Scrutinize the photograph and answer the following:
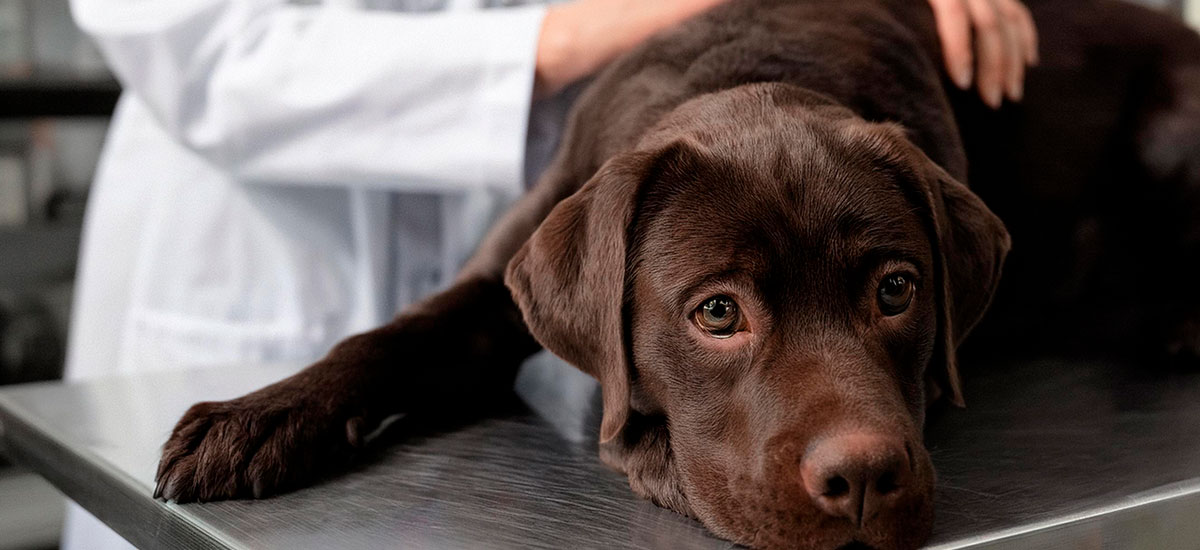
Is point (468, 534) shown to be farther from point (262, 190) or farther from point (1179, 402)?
point (262, 190)

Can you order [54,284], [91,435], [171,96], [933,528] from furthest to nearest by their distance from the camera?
[54,284] → [171,96] → [91,435] → [933,528]

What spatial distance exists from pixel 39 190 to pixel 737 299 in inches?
117

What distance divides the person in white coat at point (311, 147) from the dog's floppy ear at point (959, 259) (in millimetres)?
566

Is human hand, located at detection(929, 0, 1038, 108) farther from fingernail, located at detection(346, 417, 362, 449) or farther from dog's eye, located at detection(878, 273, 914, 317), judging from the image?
fingernail, located at detection(346, 417, 362, 449)

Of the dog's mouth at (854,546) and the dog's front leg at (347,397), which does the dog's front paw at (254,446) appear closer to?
the dog's front leg at (347,397)

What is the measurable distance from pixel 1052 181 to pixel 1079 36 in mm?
296

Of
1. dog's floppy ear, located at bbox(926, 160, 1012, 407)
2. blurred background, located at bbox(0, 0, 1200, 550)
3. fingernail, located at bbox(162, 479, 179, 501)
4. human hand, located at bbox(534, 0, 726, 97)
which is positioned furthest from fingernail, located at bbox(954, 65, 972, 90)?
blurred background, located at bbox(0, 0, 1200, 550)

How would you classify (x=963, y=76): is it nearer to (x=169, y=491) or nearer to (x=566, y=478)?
(x=566, y=478)

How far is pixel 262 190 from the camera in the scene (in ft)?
6.72

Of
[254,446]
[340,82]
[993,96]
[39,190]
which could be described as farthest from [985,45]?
[39,190]

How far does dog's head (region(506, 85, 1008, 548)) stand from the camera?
0.96 m

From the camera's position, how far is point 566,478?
1.17 metres

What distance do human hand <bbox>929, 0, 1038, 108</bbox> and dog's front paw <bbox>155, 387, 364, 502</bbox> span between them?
3.54 ft

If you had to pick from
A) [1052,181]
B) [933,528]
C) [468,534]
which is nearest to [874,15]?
[1052,181]
